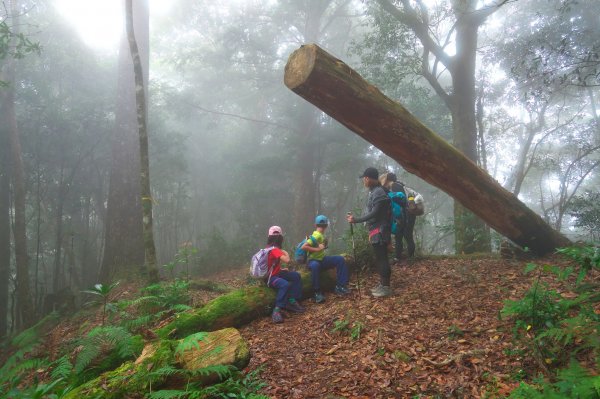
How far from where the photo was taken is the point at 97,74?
17234mm

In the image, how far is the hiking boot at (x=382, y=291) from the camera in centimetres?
587

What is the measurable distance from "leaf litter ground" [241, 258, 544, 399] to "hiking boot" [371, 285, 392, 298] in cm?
13

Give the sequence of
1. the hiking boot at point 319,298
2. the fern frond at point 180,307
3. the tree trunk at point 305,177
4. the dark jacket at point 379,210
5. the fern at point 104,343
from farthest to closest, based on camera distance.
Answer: the tree trunk at point 305,177 → the hiking boot at point 319,298 → the dark jacket at point 379,210 → the fern frond at point 180,307 → the fern at point 104,343

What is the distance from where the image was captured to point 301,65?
446 centimetres

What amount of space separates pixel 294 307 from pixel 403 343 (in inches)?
89.4

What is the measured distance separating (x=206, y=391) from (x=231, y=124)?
2756cm

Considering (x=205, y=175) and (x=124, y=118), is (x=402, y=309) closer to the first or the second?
(x=124, y=118)

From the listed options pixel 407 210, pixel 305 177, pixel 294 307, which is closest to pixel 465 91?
pixel 407 210

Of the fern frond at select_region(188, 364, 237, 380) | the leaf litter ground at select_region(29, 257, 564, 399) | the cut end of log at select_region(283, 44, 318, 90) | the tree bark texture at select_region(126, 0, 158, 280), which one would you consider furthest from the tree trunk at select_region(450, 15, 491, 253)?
the fern frond at select_region(188, 364, 237, 380)

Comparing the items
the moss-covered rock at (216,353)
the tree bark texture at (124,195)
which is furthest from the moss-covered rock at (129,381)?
the tree bark texture at (124,195)

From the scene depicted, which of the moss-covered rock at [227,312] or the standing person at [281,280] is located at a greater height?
the standing person at [281,280]

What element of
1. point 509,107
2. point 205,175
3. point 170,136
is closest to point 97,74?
point 170,136

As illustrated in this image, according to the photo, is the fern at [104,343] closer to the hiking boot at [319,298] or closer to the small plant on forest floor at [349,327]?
the small plant on forest floor at [349,327]

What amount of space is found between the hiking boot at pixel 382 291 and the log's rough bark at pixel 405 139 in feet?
6.29
